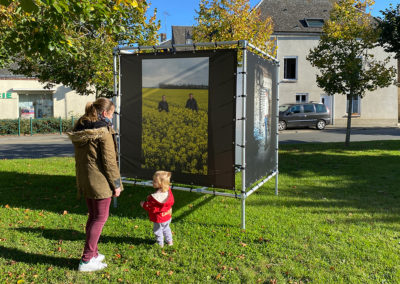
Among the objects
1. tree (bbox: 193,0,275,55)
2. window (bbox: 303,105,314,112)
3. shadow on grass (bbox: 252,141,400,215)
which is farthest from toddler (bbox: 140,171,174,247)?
window (bbox: 303,105,314,112)

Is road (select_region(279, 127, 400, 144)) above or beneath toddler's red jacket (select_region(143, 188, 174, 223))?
above

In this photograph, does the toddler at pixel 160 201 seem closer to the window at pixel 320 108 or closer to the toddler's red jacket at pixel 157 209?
the toddler's red jacket at pixel 157 209

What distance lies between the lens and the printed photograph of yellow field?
17.4 feet

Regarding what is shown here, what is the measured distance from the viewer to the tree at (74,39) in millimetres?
6211

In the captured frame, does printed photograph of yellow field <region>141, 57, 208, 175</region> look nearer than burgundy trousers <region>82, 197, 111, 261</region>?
No

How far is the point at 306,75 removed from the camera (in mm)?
28797

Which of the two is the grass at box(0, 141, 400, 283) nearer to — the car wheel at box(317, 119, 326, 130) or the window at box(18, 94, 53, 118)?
the car wheel at box(317, 119, 326, 130)

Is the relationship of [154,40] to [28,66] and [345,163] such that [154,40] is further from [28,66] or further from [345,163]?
[345,163]

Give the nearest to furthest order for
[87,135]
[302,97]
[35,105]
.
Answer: [87,135] < [35,105] < [302,97]

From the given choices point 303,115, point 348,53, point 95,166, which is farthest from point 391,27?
point 95,166

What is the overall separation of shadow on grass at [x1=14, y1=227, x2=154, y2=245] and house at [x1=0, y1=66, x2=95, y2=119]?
23744 mm

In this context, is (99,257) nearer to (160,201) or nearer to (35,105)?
(160,201)

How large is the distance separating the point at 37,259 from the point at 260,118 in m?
3.79

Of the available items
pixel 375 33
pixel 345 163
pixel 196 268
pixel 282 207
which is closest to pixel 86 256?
pixel 196 268
